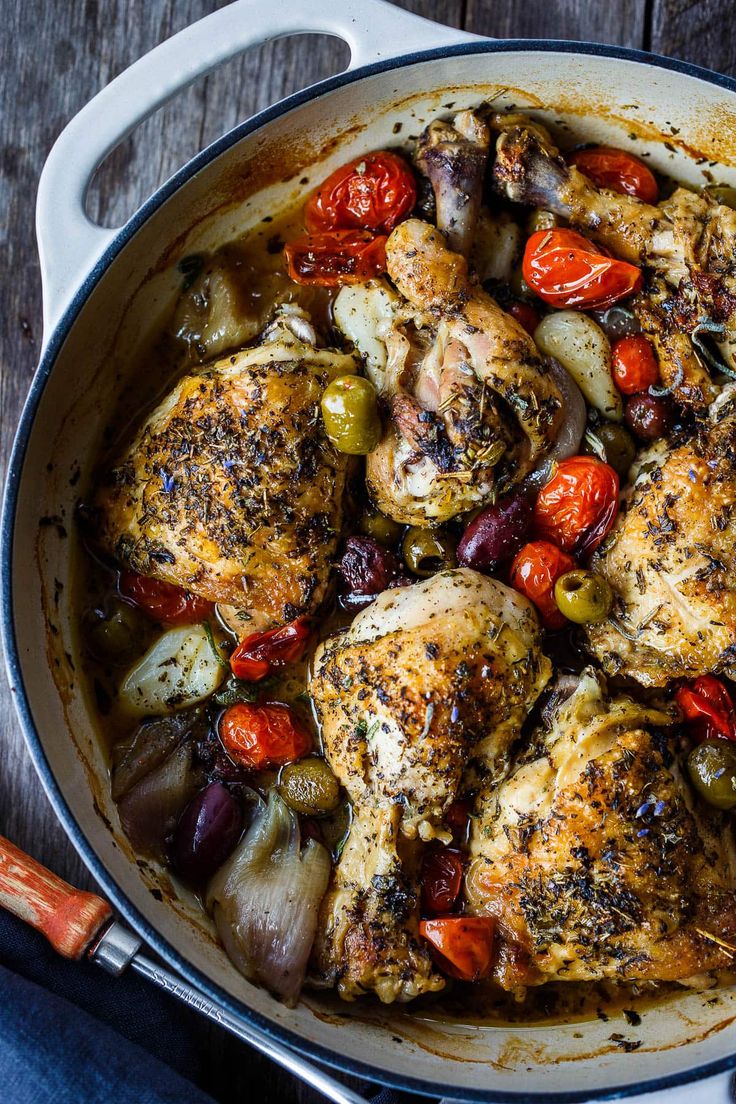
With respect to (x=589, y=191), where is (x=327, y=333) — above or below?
below

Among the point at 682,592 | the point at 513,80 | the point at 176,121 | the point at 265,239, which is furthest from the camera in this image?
the point at 176,121

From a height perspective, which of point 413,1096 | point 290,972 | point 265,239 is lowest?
point 413,1096

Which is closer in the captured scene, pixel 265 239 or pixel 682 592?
pixel 682 592

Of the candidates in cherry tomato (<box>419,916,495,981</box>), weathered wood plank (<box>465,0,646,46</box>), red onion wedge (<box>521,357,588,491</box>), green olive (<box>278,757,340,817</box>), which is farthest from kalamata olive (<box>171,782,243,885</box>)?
weathered wood plank (<box>465,0,646,46</box>)

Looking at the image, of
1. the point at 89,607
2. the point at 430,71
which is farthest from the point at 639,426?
the point at 89,607

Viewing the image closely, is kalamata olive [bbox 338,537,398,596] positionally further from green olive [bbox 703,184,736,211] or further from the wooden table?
green olive [bbox 703,184,736,211]

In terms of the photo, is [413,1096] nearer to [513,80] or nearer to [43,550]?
[43,550]

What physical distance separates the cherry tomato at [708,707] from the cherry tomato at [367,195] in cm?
177

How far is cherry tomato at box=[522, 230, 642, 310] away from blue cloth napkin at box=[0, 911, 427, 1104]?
265 cm

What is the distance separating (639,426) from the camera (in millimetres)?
3180

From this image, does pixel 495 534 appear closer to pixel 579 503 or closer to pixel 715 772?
pixel 579 503

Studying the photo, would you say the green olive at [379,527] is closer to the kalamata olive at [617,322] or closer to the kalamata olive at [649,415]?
the kalamata olive at [649,415]

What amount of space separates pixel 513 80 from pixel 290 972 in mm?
2825

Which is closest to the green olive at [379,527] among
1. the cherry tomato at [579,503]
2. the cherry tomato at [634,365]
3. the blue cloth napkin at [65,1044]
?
the cherry tomato at [579,503]
